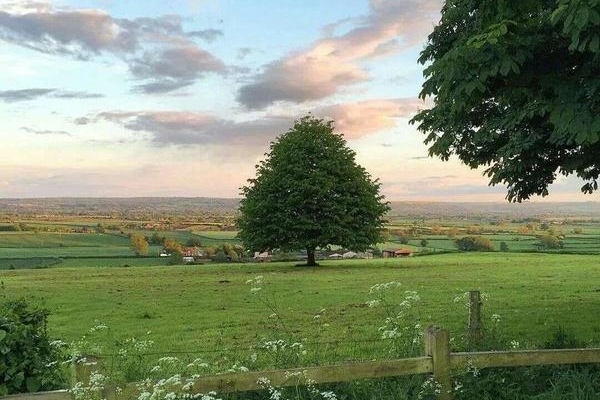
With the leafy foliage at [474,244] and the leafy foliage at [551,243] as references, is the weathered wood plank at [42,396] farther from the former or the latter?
the leafy foliage at [474,244]

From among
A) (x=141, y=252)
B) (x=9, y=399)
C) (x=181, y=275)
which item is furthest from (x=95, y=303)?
(x=141, y=252)

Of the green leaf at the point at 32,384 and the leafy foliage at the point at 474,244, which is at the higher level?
the green leaf at the point at 32,384

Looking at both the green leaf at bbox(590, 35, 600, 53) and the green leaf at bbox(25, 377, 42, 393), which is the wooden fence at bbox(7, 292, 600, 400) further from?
the green leaf at bbox(590, 35, 600, 53)

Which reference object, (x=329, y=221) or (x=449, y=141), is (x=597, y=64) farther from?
(x=329, y=221)

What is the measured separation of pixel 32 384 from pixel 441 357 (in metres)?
5.05

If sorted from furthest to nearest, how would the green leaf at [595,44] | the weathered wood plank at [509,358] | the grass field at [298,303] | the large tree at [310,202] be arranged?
the large tree at [310,202], the grass field at [298,303], the weathered wood plank at [509,358], the green leaf at [595,44]

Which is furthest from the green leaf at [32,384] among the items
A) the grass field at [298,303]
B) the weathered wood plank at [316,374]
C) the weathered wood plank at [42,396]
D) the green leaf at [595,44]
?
the green leaf at [595,44]

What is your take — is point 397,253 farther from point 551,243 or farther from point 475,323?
point 475,323

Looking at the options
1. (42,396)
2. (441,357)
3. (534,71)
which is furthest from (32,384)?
(534,71)

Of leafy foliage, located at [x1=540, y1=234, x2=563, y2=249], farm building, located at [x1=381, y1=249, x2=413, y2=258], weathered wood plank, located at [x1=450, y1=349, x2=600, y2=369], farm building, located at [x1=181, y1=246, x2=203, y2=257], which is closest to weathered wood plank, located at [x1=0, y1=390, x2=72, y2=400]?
weathered wood plank, located at [x1=450, y1=349, x2=600, y2=369]

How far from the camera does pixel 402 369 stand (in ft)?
25.2

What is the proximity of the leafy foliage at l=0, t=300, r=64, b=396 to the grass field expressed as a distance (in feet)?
12.6

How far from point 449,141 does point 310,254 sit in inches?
1446

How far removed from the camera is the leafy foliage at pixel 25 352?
21.6 feet
